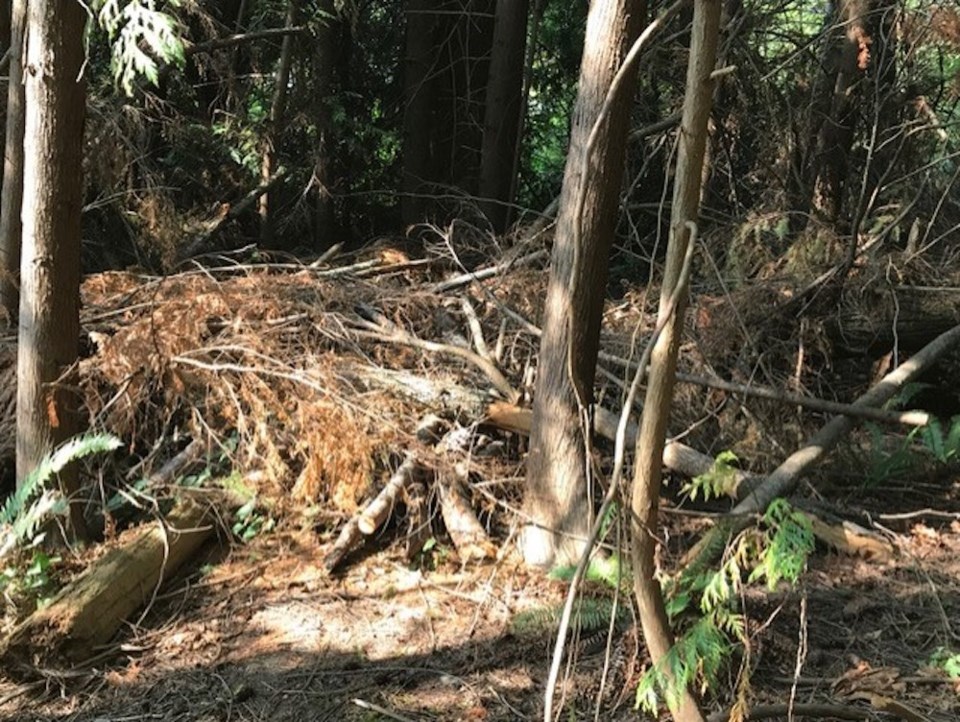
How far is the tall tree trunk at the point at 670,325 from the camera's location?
2682 millimetres

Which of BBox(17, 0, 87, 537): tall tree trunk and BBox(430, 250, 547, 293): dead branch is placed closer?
BBox(17, 0, 87, 537): tall tree trunk

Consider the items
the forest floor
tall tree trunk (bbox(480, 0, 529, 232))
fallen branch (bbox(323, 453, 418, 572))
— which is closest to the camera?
the forest floor

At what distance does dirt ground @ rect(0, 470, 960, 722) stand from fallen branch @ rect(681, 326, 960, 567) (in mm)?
373

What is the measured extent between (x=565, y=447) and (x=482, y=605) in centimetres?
91

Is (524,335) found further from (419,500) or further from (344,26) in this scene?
(344,26)

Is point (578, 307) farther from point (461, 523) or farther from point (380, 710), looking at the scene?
point (380, 710)

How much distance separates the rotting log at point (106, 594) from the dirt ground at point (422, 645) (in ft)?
0.30

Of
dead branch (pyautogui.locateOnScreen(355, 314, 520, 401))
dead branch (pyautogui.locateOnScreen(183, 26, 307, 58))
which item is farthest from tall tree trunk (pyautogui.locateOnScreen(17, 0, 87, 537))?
dead branch (pyautogui.locateOnScreen(183, 26, 307, 58))

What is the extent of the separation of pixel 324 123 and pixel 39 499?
6390 mm

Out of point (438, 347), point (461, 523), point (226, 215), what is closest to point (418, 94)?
point (226, 215)

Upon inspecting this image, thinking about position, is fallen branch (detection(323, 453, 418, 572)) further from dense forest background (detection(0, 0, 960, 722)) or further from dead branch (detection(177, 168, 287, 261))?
dead branch (detection(177, 168, 287, 261))

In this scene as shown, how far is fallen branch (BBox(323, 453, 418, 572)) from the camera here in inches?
201

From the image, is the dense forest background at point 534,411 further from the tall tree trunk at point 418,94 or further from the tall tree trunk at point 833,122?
the tall tree trunk at point 418,94

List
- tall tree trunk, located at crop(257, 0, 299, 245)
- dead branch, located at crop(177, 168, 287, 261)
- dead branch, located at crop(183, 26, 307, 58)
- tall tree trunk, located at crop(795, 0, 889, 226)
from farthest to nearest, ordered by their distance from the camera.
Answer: tall tree trunk, located at crop(257, 0, 299, 245) < dead branch, located at crop(177, 168, 287, 261) < dead branch, located at crop(183, 26, 307, 58) < tall tree trunk, located at crop(795, 0, 889, 226)
